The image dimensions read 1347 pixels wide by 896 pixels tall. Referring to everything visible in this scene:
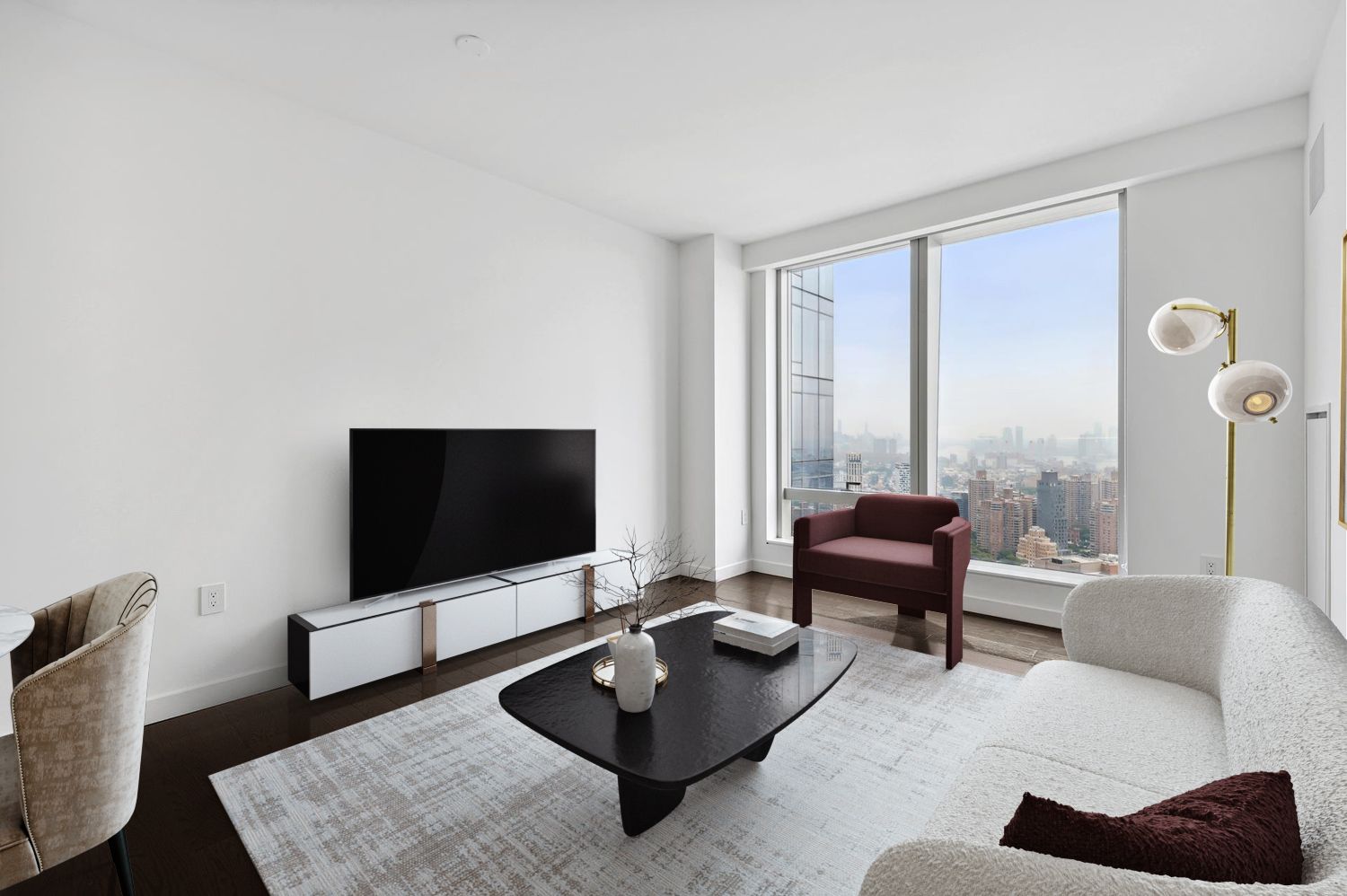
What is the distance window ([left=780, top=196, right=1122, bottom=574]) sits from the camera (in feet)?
12.0

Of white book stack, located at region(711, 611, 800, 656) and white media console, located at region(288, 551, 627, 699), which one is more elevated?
white book stack, located at region(711, 611, 800, 656)

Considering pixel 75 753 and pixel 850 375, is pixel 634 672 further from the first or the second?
pixel 850 375

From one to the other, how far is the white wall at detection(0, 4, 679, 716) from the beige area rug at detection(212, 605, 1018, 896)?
38.3 inches

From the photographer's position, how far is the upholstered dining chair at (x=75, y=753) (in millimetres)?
1212

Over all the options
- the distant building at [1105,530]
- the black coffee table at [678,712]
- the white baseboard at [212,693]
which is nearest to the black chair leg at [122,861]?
the black coffee table at [678,712]

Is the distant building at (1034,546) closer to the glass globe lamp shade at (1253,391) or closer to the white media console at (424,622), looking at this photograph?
the glass globe lamp shade at (1253,391)

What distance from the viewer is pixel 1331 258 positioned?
242cm

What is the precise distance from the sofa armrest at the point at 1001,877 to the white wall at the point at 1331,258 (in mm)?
2325

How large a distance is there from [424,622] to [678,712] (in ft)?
5.66

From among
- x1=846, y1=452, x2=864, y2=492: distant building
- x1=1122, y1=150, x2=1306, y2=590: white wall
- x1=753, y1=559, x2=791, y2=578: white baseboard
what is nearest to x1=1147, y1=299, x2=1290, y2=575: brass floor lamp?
x1=1122, y1=150, x2=1306, y2=590: white wall

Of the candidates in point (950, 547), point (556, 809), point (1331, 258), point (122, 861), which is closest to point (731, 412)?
point (950, 547)

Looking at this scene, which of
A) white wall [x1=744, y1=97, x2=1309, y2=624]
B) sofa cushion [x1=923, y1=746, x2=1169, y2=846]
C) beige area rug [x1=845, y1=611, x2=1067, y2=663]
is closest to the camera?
sofa cushion [x1=923, y1=746, x2=1169, y2=846]

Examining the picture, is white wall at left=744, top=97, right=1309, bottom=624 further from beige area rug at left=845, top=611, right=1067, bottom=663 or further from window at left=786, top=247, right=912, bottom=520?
window at left=786, top=247, right=912, bottom=520

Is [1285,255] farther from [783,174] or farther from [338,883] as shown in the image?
[338,883]
